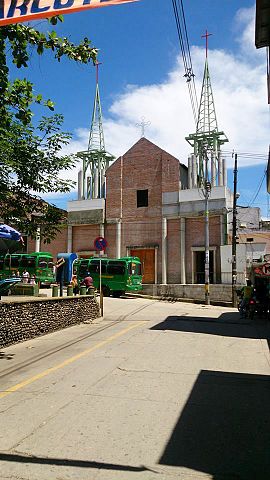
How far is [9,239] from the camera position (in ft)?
31.9

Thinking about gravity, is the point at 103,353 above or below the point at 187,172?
below

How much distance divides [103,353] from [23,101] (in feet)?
18.1

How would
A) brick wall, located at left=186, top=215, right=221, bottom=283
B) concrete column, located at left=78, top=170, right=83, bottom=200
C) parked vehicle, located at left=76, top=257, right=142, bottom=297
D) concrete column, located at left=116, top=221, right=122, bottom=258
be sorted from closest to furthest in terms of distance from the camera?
parked vehicle, located at left=76, top=257, right=142, bottom=297 → brick wall, located at left=186, top=215, right=221, bottom=283 → concrete column, located at left=116, top=221, right=122, bottom=258 → concrete column, located at left=78, top=170, right=83, bottom=200

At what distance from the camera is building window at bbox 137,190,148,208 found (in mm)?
37281

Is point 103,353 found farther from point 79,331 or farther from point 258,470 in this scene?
point 258,470

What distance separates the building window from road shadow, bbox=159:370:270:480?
1203 inches

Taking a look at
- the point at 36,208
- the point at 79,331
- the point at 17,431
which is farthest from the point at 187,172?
the point at 17,431

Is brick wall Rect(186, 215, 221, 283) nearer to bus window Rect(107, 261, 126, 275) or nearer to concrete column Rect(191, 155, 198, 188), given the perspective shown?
concrete column Rect(191, 155, 198, 188)

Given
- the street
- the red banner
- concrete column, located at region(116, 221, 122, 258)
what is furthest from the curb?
the red banner

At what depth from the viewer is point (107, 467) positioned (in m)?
3.92

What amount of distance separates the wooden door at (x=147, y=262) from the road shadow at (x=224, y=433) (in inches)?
1127

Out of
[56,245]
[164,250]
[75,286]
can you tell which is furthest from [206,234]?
[56,245]

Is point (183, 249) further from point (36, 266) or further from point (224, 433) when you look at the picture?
point (224, 433)

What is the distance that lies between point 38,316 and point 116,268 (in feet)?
58.1
